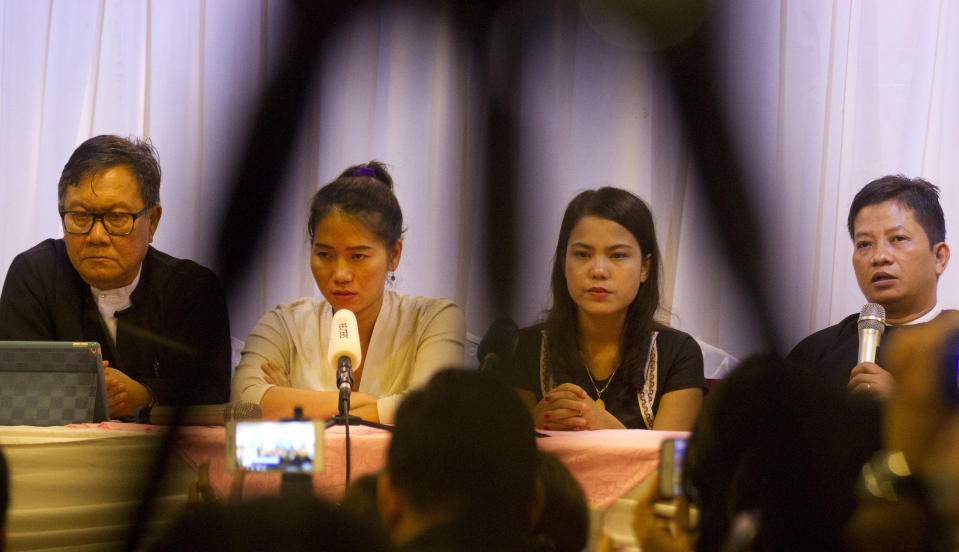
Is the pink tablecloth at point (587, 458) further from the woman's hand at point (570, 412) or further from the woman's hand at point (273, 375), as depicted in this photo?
the woman's hand at point (273, 375)

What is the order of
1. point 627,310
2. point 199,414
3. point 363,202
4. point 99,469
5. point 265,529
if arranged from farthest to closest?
point 627,310, point 363,202, point 99,469, point 199,414, point 265,529

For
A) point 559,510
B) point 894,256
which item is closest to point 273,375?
point 559,510

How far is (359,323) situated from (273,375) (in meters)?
0.14

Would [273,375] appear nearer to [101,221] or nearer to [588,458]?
[101,221]

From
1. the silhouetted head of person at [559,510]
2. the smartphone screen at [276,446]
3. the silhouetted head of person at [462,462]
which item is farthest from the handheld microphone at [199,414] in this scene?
the silhouetted head of person at [559,510]

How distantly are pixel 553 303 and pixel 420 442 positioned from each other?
0.81 meters

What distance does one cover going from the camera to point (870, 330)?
1.15 meters

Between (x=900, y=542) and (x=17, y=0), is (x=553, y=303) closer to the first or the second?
(x=900, y=542)

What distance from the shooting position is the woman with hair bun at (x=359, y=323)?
Result: 126cm

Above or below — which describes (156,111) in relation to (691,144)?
above

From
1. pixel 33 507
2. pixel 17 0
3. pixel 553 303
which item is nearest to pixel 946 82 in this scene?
pixel 553 303

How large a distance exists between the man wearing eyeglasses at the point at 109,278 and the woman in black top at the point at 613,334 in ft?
1.78

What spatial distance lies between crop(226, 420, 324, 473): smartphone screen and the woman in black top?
0.50m

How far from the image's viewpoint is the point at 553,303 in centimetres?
139
